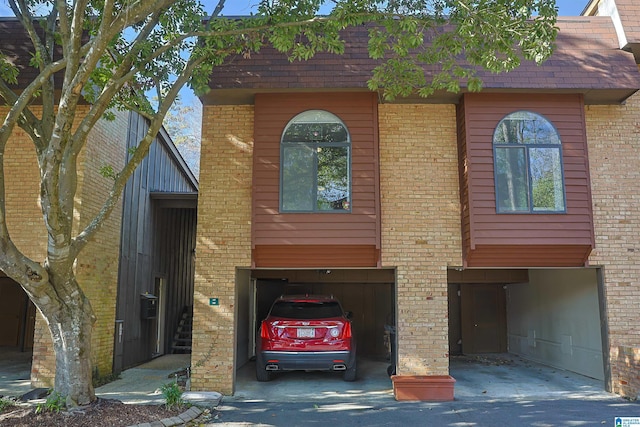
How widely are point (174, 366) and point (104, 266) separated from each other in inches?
113

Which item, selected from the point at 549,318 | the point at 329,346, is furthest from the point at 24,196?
the point at 549,318

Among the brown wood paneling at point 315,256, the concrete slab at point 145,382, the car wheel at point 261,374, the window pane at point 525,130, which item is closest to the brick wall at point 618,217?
the window pane at point 525,130

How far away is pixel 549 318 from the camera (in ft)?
37.3

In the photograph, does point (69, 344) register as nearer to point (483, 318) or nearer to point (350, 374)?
point (350, 374)

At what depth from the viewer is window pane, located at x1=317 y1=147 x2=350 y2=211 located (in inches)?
339

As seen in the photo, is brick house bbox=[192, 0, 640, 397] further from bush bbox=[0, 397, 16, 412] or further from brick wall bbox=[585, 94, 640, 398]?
bush bbox=[0, 397, 16, 412]

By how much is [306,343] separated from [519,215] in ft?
13.9

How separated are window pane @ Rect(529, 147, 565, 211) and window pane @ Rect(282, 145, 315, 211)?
3.82 metres

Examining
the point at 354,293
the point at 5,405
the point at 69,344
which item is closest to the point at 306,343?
the point at 69,344

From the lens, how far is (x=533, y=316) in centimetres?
1209

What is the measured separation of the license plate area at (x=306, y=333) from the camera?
866 cm

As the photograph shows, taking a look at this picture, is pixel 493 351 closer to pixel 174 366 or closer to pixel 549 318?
pixel 549 318

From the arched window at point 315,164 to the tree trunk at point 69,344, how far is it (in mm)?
3552

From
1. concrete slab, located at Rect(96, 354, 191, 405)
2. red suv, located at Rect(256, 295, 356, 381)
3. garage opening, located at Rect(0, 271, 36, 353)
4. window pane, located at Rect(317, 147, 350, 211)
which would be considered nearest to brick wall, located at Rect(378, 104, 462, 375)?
window pane, located at Rect(317, 147, 350, 211)
